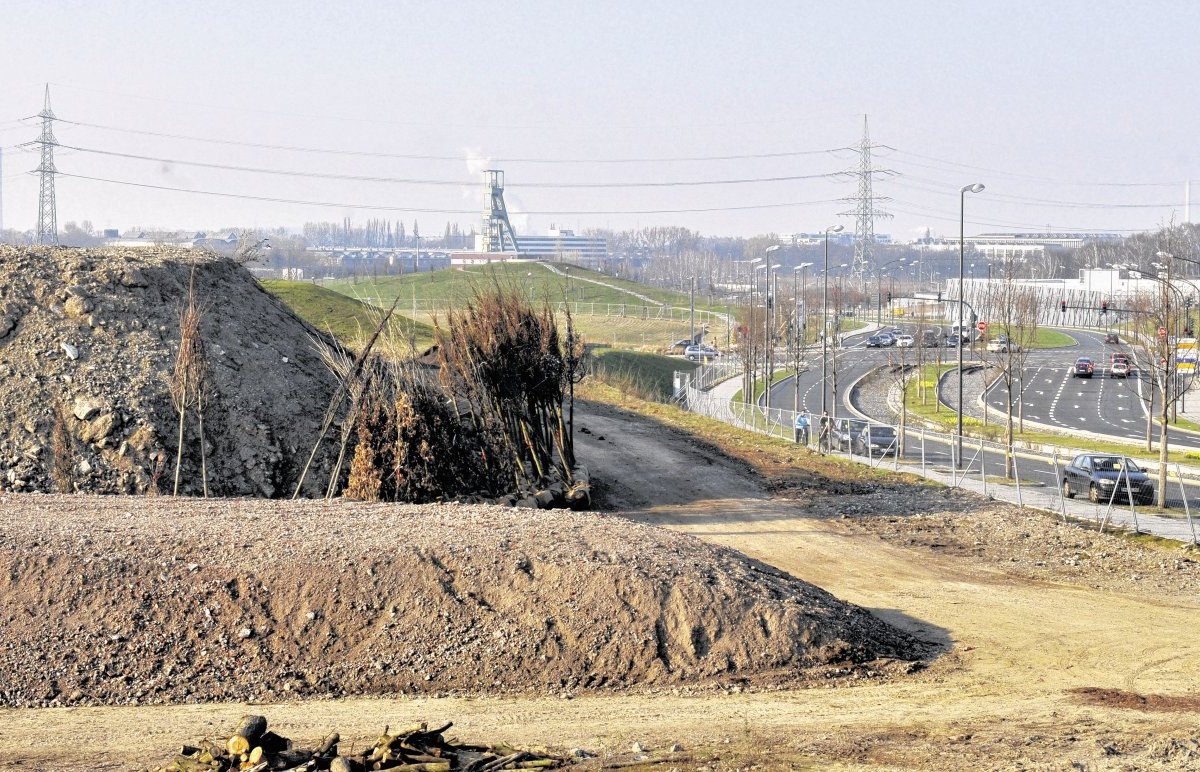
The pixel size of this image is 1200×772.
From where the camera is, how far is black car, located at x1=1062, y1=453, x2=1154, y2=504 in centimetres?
2944

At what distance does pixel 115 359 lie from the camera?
23688 millimetres

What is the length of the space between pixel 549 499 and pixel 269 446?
5.40 meters

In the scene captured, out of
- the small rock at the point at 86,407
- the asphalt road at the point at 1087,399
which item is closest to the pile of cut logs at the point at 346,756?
the small rock at the point at 86,407

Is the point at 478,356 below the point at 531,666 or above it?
above

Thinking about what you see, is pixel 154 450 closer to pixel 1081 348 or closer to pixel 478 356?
pixel 478 356

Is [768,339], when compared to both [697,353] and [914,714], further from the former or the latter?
[914,714]

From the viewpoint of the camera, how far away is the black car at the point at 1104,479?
29.4m

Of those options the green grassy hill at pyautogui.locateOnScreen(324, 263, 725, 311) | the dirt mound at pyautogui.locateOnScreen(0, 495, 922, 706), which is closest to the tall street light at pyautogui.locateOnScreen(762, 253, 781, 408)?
the dirt mound at pyautogui.locateOnScreen(0, 495, 922, 706)

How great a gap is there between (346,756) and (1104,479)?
2423 centimetres

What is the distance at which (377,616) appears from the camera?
531 inches

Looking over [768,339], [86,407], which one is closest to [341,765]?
[86,407]

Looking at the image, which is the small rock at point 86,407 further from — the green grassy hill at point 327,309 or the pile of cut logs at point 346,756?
the green grassy hill at point 327,309

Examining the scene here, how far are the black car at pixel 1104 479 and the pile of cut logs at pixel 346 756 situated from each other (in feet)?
73.8

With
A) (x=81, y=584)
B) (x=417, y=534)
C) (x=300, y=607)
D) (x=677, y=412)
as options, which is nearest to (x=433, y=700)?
(x=300, y=607)
